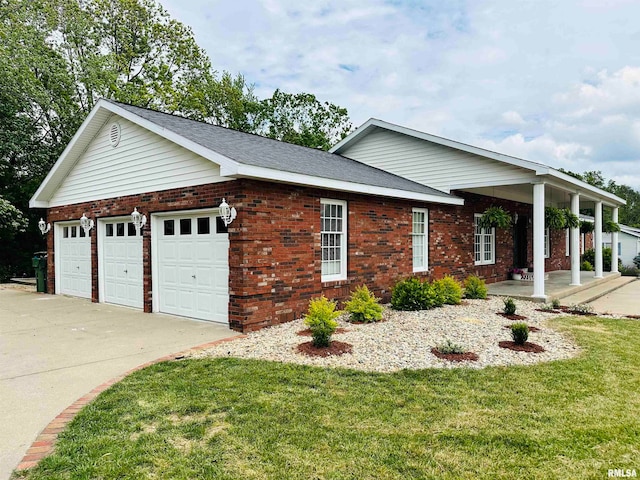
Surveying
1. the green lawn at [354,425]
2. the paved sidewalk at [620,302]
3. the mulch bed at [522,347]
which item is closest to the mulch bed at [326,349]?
the green lawn at [354,425]

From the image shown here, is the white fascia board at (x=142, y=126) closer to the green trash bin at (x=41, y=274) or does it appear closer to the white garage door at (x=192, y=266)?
the white garage door at (x=192, y=266)

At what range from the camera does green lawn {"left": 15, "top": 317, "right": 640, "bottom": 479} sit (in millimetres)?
2990

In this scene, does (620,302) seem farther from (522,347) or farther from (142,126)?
(142,126)

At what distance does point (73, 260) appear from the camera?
12.7 metres

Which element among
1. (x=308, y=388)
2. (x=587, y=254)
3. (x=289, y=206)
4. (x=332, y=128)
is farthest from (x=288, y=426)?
(x=332, y=128)

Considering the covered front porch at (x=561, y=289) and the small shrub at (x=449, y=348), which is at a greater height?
the small shrub at (x=449, y=348)

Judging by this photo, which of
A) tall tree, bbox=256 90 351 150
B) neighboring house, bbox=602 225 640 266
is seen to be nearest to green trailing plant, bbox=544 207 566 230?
neighboring house, bbox=602 225 640 266

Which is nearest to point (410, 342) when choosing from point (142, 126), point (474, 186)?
point (474, 186)

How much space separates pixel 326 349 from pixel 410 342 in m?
1.35

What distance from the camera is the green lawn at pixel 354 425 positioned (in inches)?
118

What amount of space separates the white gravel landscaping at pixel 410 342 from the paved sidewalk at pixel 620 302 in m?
2.45

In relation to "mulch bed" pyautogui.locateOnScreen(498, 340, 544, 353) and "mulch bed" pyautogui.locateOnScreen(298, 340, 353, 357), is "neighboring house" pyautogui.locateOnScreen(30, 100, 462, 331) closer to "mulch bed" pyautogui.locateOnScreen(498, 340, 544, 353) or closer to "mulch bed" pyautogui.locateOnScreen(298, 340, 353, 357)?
"mulch bed" pyautogui.locateOnScreen(298, 340, 353, 357)

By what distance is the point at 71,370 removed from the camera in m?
5.30

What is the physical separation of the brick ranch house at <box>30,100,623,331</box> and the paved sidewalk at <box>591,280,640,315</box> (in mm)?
1721
